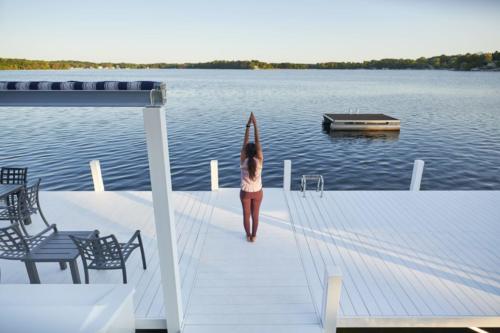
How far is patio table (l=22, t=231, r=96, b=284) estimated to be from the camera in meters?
3.93

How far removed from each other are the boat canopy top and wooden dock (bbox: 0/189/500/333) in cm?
295

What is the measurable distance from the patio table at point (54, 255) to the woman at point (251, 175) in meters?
2.60

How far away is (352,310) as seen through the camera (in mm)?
3910

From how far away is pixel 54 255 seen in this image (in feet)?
13.1

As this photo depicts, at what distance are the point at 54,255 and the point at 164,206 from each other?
7.30 feet

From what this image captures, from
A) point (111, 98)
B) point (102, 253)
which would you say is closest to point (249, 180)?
point (102, 253)

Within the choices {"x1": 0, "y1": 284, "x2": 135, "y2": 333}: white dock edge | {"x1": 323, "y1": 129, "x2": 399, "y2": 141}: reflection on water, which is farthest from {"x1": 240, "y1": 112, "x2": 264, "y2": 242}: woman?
{"x1": 323, "y1": 129, "x2": 399, "y2": 141}: reflection on water

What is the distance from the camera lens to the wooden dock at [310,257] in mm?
3895

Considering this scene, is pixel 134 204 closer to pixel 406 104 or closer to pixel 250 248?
pixel 250 248

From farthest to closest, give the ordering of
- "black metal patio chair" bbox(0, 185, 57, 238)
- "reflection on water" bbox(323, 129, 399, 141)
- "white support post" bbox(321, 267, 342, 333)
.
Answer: "reflection on water" bbox(323, 129, 399, 141) < "black metal patio chair" bbox(0, 185, 57, 238) < "white support post" bbox(321, 267, 342, 333)

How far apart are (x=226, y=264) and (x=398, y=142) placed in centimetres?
2243

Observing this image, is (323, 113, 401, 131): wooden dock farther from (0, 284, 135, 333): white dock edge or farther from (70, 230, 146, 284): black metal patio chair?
(0, 284, 135, 333): white dock edge

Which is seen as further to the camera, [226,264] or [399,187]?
[399,187]

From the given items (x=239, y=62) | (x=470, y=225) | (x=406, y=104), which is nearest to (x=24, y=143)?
(x=470, y=225)
